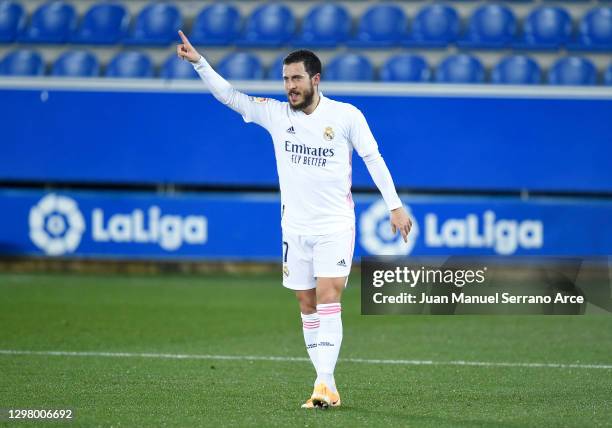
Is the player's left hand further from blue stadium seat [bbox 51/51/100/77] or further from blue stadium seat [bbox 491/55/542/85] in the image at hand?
blue stadium seat [bbox 51/51/100/77]

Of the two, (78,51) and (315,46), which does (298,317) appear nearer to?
(315,46)

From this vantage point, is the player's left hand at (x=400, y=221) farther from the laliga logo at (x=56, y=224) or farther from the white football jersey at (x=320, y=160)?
the laliga logo at (x=56, y=224)

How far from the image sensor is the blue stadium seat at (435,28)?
50.3ft

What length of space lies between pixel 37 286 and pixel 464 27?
672cm

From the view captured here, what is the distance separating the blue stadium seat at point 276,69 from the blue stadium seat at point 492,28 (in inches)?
95.1

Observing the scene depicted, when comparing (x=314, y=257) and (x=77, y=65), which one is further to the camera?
(x=77, y=65)

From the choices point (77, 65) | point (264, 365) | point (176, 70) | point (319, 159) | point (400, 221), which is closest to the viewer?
point (400, 221)

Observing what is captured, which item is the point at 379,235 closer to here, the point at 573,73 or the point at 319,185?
the point at 573,73

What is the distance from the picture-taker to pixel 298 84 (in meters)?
6.33

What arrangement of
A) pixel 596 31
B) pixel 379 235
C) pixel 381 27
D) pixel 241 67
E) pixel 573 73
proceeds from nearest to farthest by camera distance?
pixel 379 235, pixel 573 73, pixel 241 67, pixel 596 31, pixel 381 27

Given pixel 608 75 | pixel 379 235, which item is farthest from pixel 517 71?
pixel 379 235

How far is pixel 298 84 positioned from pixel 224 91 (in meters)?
0.49

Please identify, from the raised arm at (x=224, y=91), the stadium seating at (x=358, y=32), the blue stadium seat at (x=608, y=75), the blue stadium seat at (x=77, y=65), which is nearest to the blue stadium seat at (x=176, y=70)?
the stadium seating at (x=358, y=32)

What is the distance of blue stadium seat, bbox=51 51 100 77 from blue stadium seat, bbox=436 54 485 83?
4591 mm
